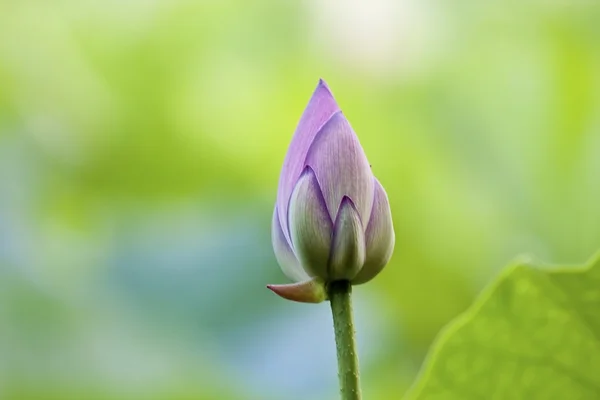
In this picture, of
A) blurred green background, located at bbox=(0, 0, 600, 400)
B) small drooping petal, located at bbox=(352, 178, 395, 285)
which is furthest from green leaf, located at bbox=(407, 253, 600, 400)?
blurred green background, located at bbox=(0, 0, 600, 400)

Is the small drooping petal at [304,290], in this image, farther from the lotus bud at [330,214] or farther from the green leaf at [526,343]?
the green leaf at [526,343]

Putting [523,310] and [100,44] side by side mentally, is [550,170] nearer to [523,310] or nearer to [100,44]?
[100,44]

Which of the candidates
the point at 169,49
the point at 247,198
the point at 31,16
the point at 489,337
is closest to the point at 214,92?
the point at 169,49

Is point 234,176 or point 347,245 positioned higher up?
point 234,176

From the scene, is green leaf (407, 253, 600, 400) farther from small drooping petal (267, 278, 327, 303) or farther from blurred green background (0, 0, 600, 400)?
blurred green background (0, 0, 600, 400)

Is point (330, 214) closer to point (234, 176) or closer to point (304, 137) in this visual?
point (304, 137)

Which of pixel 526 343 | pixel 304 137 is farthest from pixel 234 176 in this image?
pixel 304 137

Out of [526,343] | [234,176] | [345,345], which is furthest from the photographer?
[234,176]
